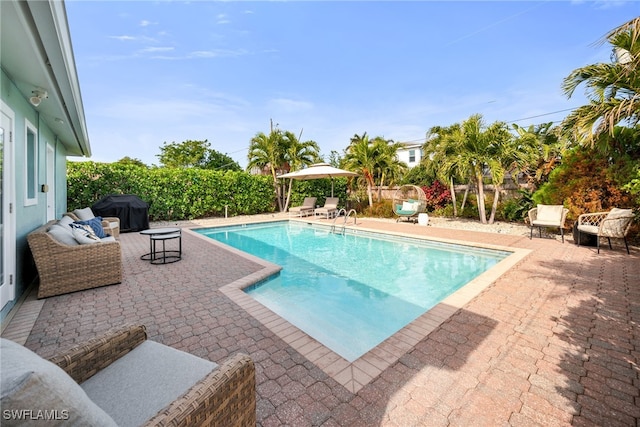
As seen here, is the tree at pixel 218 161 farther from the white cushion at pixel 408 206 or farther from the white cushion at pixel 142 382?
the white cushion at pixel 142 382

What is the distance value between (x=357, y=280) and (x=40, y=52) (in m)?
5.70

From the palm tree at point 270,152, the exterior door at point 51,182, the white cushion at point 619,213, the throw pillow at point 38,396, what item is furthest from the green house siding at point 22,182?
the white cushion at point 619,213

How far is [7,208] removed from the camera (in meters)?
3.71

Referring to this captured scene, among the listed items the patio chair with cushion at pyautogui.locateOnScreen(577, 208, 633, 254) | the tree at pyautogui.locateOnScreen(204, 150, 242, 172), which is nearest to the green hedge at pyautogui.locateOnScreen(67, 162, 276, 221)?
the patio chair with cushion at pyautogui.locateOnScreen(577, 208, 633, 254)

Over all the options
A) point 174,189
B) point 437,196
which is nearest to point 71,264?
point 174,189

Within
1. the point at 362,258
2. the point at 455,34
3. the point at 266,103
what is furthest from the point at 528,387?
the point at 266,103

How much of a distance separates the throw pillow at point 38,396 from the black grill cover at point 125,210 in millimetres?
10401

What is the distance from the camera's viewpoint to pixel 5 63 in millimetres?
3389

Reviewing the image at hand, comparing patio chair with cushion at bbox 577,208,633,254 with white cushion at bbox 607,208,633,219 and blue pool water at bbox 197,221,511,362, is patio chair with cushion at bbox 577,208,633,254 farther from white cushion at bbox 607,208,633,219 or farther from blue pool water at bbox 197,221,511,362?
blue pool water at bbox 197,221,511,362

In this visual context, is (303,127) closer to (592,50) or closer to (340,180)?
(340,180)

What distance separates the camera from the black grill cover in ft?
31.3

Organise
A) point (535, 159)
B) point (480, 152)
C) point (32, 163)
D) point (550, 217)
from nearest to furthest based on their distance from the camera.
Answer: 1. point (32, 163)
2. point (550, 217)
3. point (535, 159)
4. point (480, 152)

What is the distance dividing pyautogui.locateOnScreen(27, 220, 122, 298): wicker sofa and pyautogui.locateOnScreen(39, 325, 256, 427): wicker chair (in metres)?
3.44

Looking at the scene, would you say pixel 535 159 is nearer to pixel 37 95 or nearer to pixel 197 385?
pixel 197 385
